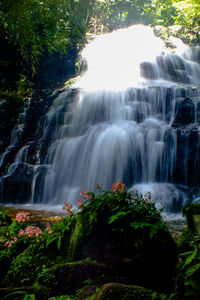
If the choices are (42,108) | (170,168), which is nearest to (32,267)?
(170,168)

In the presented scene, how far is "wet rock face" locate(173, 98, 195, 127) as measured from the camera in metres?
12.9

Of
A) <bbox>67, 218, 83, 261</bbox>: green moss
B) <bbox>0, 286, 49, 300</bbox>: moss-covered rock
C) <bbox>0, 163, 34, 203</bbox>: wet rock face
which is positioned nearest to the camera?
<bbox>0, 286, 49, 300</bbox>: moss-covered rock

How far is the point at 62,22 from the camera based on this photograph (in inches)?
323

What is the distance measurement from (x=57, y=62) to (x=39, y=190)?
1453cm

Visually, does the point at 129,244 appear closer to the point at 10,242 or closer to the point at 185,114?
the point at 10,242

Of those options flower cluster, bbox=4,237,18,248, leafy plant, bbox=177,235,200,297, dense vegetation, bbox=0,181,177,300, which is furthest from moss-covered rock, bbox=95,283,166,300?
flower cluster, bbox=4,237,18,248

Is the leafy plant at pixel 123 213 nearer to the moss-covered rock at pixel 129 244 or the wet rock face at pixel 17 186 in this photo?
the moss-covered rock at pixel 129 244

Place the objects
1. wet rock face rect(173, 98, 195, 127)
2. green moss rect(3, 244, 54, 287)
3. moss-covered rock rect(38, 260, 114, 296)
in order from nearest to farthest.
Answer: moss-covered rock rect(38, 260, 114, 296) < green moss rect(3, 244, 54, 287) < wet rock face rect(173, 98, 195, 127)

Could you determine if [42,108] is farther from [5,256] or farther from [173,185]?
[5,256]

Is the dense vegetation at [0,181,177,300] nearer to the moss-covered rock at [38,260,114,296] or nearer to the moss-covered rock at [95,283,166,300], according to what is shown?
the moss-covered rock at [38,260,114,296]

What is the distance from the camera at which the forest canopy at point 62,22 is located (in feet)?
23.4

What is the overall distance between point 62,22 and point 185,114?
8.13 metres

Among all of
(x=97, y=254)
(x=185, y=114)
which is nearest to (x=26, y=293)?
(x=97, y=254)

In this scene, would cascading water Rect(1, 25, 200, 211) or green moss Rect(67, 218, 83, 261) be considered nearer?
green moss Rect(67, 218, 83, 261)
